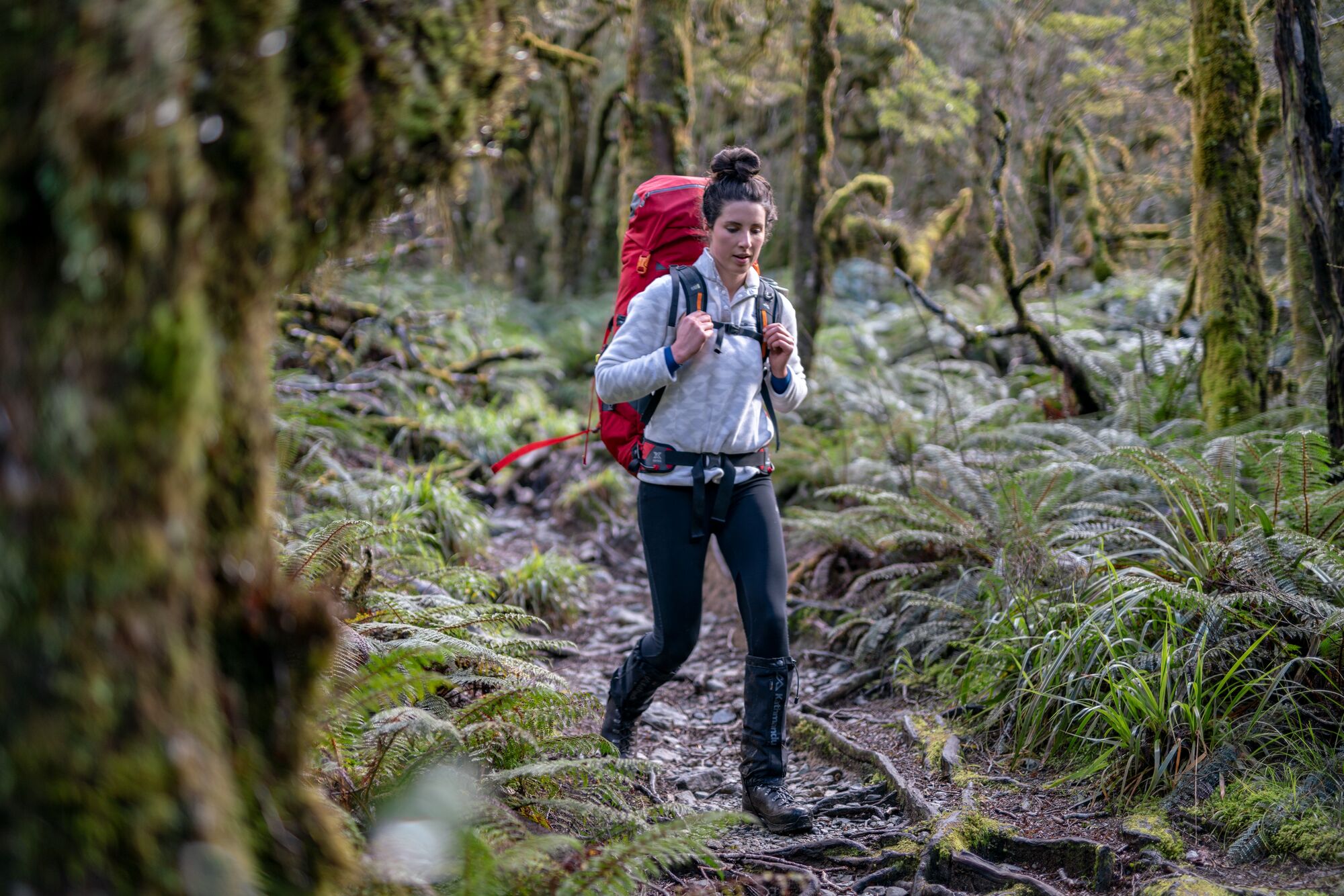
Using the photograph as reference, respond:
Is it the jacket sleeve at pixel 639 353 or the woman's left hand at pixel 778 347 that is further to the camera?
the woman's left hand at pixel 778 347

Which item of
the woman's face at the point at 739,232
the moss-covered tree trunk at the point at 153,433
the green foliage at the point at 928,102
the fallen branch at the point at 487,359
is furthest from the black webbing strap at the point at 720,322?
the green foliage at the point at 928,102

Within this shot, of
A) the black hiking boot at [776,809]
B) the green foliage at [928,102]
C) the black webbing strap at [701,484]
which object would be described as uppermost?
the green foliage at [928,102]

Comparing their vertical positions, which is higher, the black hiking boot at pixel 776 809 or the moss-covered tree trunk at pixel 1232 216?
the moss-covered tree trunk at pixel 1232 216

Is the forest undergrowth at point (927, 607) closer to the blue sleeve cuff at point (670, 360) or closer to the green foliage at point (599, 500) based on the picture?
the green foliage at point (599, 500)

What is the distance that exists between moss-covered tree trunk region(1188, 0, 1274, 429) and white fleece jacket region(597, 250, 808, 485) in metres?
4.22

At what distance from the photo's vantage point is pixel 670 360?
358 cm

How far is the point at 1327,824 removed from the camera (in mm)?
2812

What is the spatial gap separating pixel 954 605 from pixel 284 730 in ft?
12.3

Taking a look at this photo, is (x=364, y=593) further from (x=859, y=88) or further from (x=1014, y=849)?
(x=859, y=88)

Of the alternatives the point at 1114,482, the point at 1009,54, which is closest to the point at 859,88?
the point at 1009,54

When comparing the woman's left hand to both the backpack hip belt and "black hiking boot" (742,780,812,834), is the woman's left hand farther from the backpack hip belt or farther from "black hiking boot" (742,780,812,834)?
"black hiking boot" (742,780,812,834)

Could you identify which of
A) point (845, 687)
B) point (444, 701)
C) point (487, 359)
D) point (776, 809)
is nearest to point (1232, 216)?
A: point (845, 687)

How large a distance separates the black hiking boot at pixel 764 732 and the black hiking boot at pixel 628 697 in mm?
408

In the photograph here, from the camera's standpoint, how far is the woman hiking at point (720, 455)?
12.1ft
